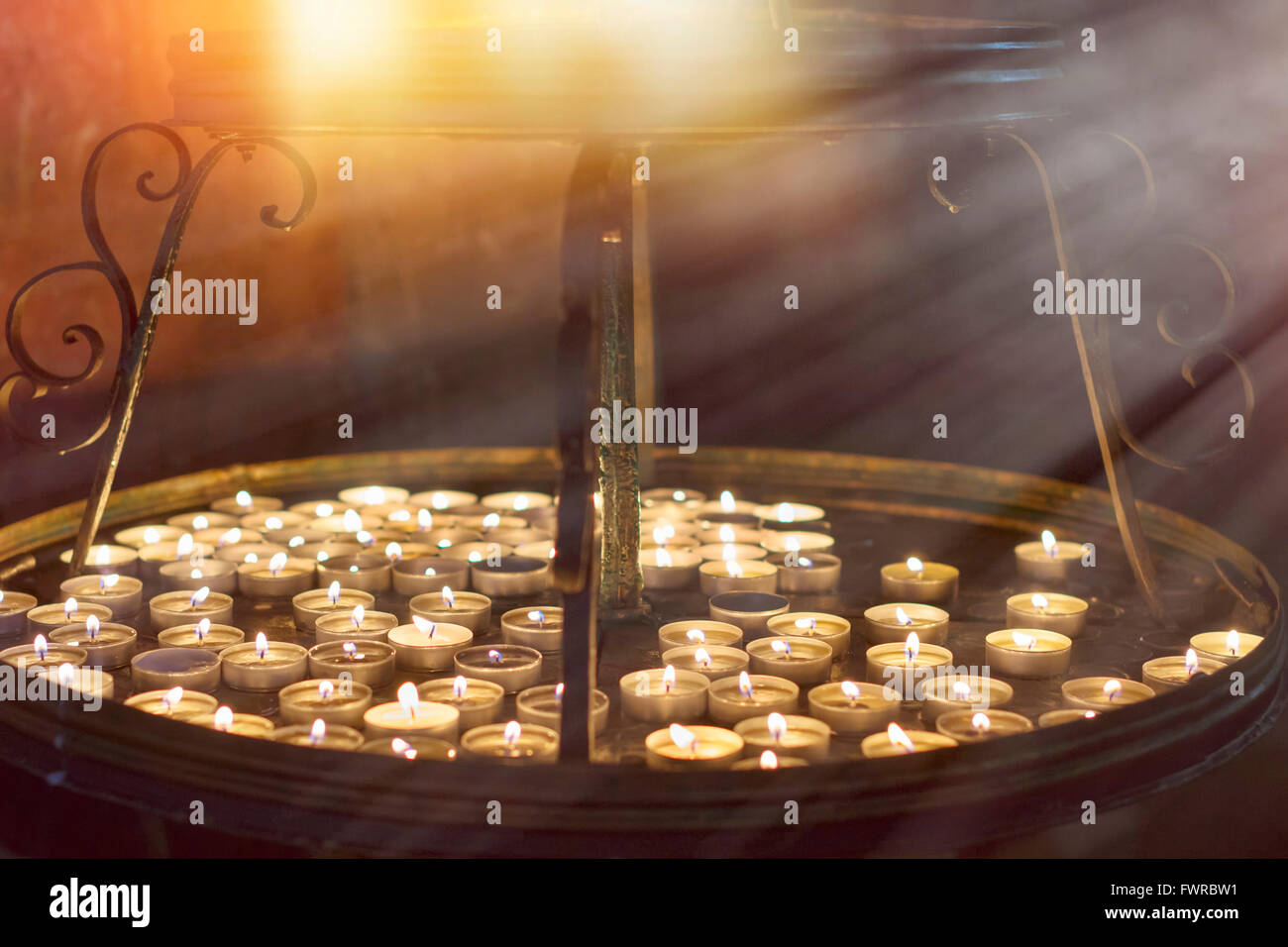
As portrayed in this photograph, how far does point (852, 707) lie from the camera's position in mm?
1637

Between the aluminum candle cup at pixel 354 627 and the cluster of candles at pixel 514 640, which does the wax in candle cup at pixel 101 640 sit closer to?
the cluster of candles at pixel 514 640

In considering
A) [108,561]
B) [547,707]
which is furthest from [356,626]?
[108,561]

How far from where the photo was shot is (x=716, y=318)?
A: 3.62 m

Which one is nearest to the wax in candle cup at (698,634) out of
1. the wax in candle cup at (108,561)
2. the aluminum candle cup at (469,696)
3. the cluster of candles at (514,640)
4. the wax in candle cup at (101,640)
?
the cluster of candles at (514,640)

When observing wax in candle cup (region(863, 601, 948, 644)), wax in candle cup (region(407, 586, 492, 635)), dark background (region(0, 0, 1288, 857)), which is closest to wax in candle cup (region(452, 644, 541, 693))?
wax in candle cup (region(407, 586, 492, 635))

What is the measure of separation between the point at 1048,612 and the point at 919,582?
217 millimetres

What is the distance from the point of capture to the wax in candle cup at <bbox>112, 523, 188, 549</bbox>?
7.88ft

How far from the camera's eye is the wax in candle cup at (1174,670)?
1.73m

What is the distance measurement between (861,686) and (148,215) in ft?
6.87

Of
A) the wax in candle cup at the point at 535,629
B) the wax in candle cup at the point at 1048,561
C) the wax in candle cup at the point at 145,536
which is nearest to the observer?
the wax in candle cup at the point at 535,629

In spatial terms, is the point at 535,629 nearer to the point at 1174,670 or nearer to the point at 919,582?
the point at 919,582

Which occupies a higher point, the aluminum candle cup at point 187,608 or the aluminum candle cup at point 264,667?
the aluminum candle cup at point 187,608

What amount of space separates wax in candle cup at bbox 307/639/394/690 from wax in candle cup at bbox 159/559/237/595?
1.37 ft

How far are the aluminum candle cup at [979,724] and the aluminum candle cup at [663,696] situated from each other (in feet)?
0.93
